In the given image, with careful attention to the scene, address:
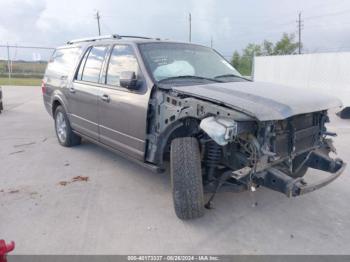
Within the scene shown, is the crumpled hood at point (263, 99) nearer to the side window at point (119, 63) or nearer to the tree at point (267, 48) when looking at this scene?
the side window at point (119, 63)

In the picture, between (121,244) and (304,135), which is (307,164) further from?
(121,244)

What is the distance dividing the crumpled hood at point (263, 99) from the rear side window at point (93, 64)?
1738mm

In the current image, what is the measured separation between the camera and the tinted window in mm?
4652

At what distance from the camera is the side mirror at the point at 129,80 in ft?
12.1

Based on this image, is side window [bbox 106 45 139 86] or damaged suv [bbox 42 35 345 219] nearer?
damaged suv [bbox 42 35 345 219]

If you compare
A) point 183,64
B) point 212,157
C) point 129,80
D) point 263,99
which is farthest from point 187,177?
point 183,64

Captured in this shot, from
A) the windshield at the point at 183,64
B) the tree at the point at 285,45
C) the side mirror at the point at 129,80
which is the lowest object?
the side mirror at the point at 129,80

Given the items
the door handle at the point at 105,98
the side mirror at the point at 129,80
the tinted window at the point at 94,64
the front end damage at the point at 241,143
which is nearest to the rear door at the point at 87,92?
the tinted window at the point at 94,64

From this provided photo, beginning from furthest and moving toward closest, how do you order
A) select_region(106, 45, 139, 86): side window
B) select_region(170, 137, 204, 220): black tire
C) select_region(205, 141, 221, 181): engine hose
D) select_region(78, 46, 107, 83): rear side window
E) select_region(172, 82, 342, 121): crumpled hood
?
select_region(78, 46, 107, 83): rear side window, select_region(106, 45, 139, 86): side window, select_region(205, 141, 221, 181): engine hose, select_region(170, 137, 204, 220): black tire, select_region(172, 82, 342, 121): crumpled hood

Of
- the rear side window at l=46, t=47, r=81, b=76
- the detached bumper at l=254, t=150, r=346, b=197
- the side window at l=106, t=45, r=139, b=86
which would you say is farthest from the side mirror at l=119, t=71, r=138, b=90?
the rear side window at l=46, t=47, r=81, b=76

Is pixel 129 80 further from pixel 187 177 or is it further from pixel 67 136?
pixel 67 136

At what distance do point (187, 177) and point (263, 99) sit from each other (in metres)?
1.06

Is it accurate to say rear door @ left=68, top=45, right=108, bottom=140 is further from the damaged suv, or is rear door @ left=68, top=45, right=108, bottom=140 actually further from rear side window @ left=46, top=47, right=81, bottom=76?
rear side window @ left=46, top=47, right=81, bottom=76

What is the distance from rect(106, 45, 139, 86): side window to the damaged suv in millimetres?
15
